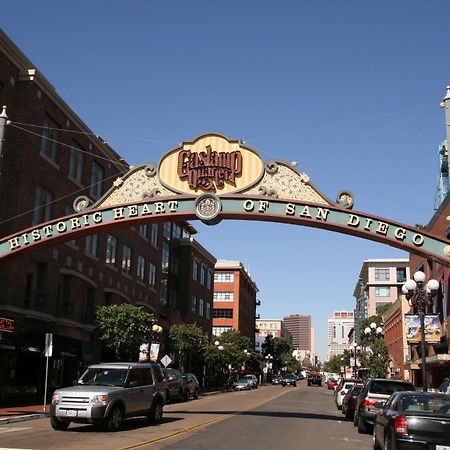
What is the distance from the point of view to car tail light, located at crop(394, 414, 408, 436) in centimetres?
1065

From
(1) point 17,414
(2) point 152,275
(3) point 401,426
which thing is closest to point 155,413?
(1) point 17,414

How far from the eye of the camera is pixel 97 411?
50.8 feet

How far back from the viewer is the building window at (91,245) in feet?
124

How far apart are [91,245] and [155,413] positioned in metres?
21.3

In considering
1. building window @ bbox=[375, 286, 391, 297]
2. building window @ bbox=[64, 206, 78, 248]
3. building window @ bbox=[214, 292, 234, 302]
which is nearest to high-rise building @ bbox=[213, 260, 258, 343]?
building window @ bbox=[214, 292, 234, 302]

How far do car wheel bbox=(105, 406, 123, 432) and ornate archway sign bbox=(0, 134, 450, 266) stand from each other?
25.0 feet

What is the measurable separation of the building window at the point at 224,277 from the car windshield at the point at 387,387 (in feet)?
277

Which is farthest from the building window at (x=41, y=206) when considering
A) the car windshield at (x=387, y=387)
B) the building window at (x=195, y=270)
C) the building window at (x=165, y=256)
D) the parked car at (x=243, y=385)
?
the parked car at (x=243, y=385)

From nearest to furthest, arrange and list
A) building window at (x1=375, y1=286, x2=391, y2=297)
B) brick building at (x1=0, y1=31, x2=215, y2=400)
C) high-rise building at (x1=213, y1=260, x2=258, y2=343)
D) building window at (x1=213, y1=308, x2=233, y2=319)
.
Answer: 1. brick building at (x1=0, y1=31, x2=215, y2=400)
2. high-rise building at (x1=213, y1=260, x2=258, y2=343)
3. building window at (x1=213, y1=308, x2=233, y2=319)
4. building window at (x1=375, y1=286, x2=391, y2=297)

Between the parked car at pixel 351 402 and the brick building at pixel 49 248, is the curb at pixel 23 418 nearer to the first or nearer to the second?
the brick building at pixel 49 248

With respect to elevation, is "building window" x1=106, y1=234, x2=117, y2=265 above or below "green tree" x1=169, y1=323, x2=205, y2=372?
above

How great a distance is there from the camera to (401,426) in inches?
423

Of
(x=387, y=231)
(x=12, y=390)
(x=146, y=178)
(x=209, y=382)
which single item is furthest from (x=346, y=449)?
(x=209, y=382)

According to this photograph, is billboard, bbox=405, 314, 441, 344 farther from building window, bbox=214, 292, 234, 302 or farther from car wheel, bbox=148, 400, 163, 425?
building window, bbox=214, 292, 234, 302
